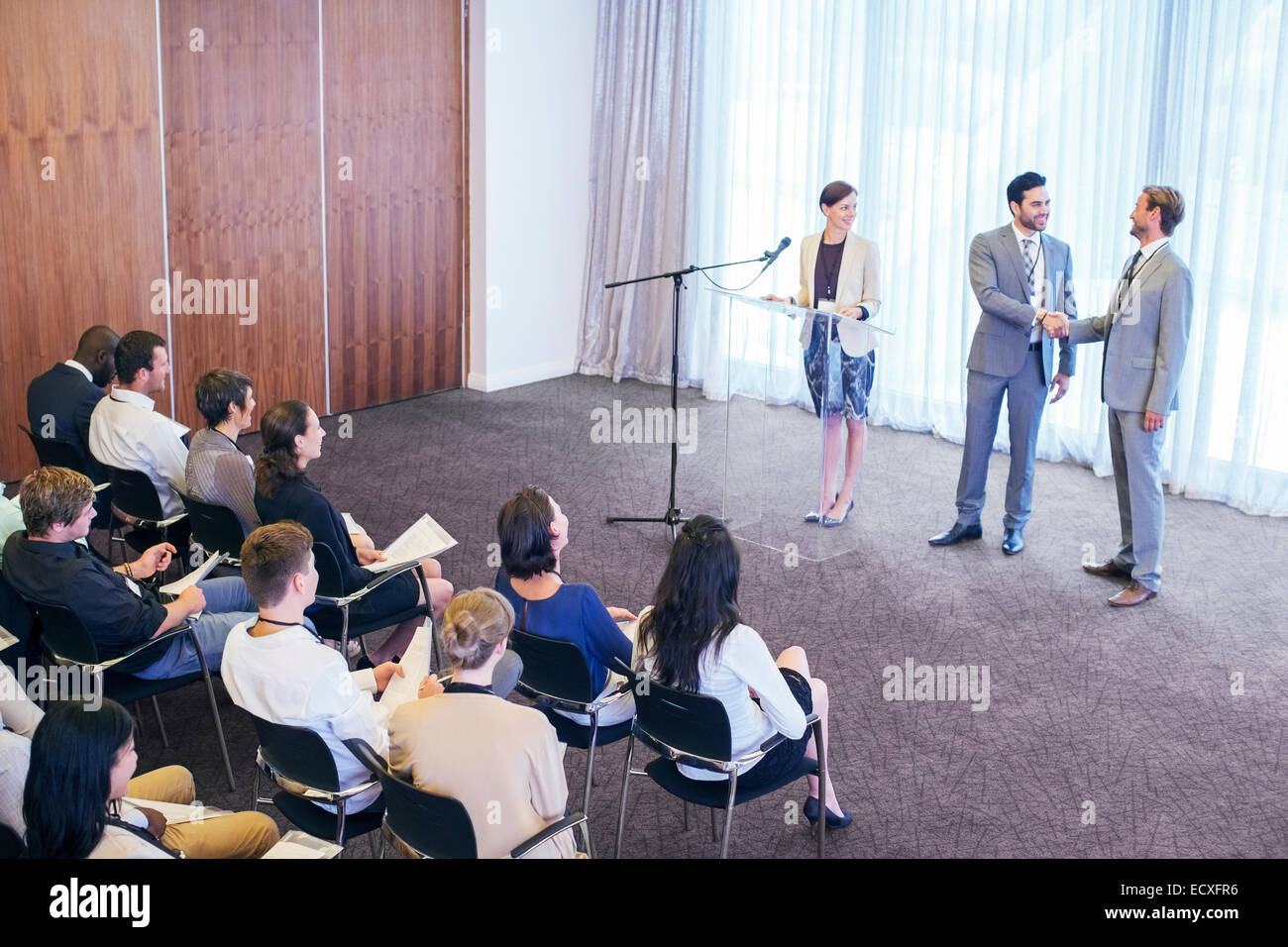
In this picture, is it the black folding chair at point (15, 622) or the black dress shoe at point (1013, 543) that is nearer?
the black folding chair at point (15, 622)

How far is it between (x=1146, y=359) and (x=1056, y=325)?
0.47 meters

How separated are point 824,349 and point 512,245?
3.63 metres

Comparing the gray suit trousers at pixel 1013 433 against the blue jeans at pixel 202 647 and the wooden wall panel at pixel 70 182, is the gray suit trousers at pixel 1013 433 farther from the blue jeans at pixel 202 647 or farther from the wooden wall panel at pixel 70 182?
the wooden wall panel at pixel 70 182

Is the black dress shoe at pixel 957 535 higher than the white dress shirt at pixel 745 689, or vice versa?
the white dress shirt at pixel 745 689

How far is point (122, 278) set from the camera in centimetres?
694

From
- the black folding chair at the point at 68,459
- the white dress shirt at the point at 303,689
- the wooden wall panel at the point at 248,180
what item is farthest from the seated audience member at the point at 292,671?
the wooden wall panel at the point at 248,180

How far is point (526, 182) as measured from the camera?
29.2 ft

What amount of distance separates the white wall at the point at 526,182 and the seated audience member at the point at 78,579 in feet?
17.1

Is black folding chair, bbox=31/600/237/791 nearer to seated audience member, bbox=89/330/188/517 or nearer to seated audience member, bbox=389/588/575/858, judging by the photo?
seated audience member, bbox=89/330/188/517

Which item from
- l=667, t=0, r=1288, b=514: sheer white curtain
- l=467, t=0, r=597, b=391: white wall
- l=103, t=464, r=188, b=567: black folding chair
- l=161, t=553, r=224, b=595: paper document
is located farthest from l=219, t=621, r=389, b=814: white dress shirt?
l=467, t=0, r=597, b=391: white wall

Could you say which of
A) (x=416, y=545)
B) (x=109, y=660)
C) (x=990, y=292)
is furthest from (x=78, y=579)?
(x=990, y=292)

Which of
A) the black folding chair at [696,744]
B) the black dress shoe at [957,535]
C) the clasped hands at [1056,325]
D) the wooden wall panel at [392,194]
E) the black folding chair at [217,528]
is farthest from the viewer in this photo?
the wooden wall panel at [392,194]

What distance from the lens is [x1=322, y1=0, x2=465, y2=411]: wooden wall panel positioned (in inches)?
311

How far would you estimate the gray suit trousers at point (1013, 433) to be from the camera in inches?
239
